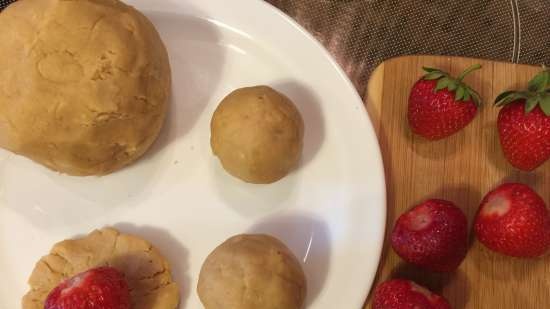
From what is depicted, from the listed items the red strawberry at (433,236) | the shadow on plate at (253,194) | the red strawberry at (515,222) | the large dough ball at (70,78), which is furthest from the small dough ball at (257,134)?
the red strawberry at (515,222)

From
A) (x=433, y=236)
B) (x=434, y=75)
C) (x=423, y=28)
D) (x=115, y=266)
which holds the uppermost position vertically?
(x=434, y=75)

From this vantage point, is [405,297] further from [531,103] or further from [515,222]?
[531,103]

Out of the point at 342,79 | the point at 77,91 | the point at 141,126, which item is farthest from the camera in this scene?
the point at 342,79

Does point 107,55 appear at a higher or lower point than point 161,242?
higher

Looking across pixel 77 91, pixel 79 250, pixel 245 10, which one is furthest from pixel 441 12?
pixel 79 250

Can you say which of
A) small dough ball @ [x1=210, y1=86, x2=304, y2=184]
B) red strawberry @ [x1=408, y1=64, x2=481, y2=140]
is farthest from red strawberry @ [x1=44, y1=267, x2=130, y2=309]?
red strawberry @ [x1=408, y1=64, x2=481, y2=140]

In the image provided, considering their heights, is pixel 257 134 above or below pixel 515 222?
above

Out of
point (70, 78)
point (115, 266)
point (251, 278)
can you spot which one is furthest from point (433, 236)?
point (70, 78)

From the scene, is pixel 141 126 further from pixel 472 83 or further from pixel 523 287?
pixel 523 287
